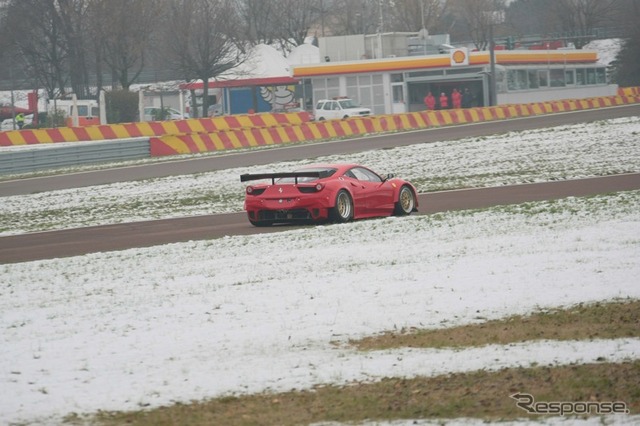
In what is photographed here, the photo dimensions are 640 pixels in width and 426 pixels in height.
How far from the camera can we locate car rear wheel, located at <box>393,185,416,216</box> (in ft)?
64.5

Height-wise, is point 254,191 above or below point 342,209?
above

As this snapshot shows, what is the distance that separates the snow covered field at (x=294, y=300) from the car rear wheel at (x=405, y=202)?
1464 mm

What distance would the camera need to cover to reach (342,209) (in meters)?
18.6

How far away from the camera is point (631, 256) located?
12.4 meters

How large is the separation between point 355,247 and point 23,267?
4242 millimetres

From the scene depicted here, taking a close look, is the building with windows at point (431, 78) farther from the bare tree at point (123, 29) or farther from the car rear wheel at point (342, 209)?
the car rear wheel at point (342, 209)

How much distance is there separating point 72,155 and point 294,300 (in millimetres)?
28196

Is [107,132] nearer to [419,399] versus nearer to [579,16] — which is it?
→ [419,399]

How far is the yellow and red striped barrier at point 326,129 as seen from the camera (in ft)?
132

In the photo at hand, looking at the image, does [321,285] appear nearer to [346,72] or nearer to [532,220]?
[532,220]

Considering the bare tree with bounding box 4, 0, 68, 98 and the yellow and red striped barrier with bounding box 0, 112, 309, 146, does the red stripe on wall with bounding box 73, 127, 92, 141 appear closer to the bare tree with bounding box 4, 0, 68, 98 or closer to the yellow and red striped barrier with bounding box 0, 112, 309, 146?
the yellow and red striped barrier with bounding box 0, 112, 309, 146

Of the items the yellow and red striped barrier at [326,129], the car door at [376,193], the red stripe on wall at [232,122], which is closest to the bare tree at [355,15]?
the yellow and red striped barrier at [326,129]

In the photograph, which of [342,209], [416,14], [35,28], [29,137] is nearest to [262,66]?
[35,28]

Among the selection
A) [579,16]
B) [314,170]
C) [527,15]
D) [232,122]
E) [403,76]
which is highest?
[527,15]
